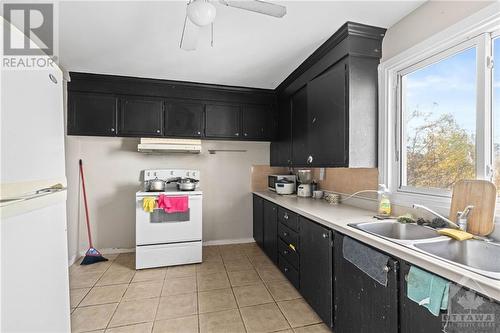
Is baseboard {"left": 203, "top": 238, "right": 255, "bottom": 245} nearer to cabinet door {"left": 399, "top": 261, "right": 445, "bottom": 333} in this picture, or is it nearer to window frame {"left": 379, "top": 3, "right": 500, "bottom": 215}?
window frame {"left": 379, "top": 3, "right": 500, "bottom": 215}

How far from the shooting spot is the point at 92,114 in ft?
9.91

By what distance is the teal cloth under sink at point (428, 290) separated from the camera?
0.98 meters

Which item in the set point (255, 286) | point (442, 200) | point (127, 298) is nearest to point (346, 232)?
point (442, 200)

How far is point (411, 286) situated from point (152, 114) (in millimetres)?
3214

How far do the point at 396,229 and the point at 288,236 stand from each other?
1053 mm

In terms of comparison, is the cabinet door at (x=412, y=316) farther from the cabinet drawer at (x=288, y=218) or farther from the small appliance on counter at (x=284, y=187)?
the small appliance on counter at (x=284, y=187)

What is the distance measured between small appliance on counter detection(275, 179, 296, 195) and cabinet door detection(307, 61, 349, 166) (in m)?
0.86

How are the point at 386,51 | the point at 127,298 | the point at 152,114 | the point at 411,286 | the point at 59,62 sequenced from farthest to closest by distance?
the point at 152,114, the point at 59,62, the point at 127,298, the point at 386,51, the point at 411,286

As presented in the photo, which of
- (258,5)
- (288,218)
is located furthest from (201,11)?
(288,218)

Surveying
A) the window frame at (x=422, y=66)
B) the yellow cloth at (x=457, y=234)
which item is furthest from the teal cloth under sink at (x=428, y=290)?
the window frame at (x=422, y=66)

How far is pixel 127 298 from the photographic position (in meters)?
2.27

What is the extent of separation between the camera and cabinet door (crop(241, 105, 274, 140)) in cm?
356

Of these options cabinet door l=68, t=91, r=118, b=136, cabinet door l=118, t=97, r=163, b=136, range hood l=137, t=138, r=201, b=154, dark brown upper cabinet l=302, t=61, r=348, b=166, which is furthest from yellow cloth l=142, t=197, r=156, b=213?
dark brown upper cabinet l=302, t=61, r=348, b=166

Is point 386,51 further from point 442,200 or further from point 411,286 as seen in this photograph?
point 411,286
